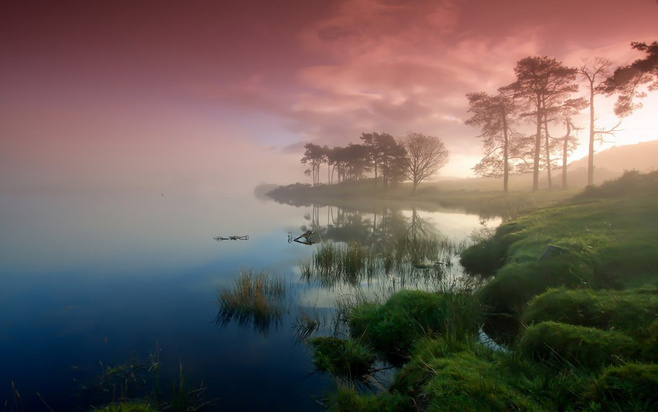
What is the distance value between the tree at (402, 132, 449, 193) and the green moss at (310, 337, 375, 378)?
202 feet

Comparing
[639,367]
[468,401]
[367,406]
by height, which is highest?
[639,367]

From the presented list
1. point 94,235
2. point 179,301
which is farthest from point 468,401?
point 94,235

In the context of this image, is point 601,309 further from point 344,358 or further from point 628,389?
point 344,358

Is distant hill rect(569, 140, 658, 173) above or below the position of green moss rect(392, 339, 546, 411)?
above

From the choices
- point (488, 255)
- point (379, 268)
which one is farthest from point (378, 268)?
point (488, 255)

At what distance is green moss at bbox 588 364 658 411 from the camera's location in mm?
3359

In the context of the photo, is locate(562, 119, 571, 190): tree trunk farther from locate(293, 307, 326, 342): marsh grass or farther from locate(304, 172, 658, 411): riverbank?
locate(293, 307, 326, 342): marsh grass

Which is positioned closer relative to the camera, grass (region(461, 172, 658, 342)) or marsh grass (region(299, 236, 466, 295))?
grass (region(461, 172, 658, 342))

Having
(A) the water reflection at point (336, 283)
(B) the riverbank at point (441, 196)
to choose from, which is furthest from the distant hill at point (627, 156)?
(A) the water reflection at point (336, 283)

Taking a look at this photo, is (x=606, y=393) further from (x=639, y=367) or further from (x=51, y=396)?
(x=51, y=396)

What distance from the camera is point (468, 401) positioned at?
417cm

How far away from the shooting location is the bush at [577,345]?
4.51 metres

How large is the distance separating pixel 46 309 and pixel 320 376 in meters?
11.1

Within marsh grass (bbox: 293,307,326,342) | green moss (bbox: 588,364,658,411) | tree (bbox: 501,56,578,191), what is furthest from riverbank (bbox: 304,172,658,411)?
tree (bbox: 501,56,578,191)
